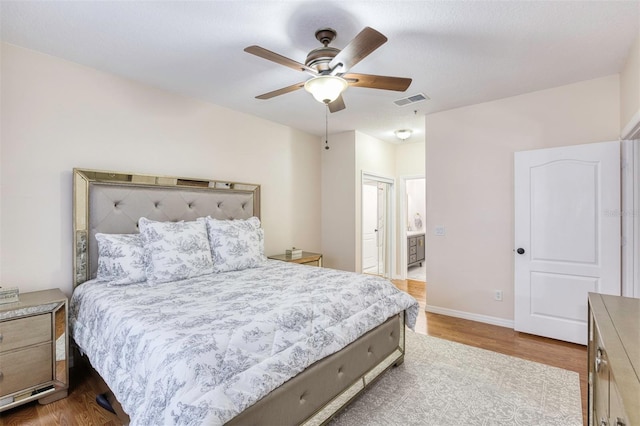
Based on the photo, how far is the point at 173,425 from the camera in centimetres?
111

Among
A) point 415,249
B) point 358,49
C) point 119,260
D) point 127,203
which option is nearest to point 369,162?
point 415,249

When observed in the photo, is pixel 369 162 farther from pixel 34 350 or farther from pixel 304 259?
pixel 34 350

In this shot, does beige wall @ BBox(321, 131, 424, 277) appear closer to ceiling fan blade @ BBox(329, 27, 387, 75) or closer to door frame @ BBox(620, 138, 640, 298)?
ceiling fan blade @ BBox(329, 27, 387, 75)

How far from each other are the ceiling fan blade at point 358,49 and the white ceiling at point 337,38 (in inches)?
12.0

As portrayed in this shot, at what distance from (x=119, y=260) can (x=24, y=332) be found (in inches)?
26.5

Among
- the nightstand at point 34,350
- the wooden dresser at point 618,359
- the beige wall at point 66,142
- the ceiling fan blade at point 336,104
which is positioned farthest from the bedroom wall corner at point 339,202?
the nightstand at point 34,350

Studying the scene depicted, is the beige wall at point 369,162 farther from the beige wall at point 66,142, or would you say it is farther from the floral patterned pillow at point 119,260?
the floral patterned pillow at point 119,260

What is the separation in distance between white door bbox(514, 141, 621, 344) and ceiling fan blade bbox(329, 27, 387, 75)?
2399 mm

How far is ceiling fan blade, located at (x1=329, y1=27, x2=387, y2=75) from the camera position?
5.29 ft

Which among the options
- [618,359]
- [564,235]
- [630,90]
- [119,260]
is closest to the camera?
[618,359]

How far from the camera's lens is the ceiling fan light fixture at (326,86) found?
199cm

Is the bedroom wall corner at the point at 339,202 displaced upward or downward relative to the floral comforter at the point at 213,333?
upward

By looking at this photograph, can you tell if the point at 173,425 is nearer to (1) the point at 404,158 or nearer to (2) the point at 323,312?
(2) the point at 323,312

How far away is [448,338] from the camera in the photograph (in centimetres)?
316
